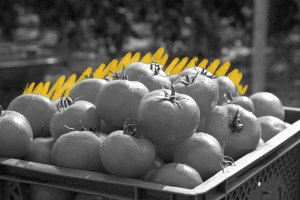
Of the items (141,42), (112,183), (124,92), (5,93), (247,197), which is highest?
(124,92)

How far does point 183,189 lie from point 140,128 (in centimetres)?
28

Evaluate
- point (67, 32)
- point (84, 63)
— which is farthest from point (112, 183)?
point (84, 63)

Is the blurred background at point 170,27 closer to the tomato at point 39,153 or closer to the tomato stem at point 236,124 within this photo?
the tomato stem at point 236,124

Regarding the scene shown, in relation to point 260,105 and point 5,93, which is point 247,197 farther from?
point 5,93

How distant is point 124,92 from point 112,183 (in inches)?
14.7

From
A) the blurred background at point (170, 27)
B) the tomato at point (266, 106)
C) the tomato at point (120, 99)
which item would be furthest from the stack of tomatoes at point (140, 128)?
the blurred background at point (170, 27)

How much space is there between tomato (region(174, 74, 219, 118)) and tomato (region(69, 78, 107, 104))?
29 cm

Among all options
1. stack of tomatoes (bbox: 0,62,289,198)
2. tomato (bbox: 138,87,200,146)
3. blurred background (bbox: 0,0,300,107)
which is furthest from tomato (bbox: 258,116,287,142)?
blurred background (bbox: 0,0,300,107)

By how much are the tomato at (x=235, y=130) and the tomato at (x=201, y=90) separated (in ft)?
0.15

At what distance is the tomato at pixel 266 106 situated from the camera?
88.0 inches

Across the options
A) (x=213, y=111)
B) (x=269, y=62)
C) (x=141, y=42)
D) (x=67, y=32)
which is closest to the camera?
(x=213, y=111)

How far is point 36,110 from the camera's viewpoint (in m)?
1.88

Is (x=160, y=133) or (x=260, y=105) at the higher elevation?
(x=160, y=133)

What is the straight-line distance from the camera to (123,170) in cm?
151
